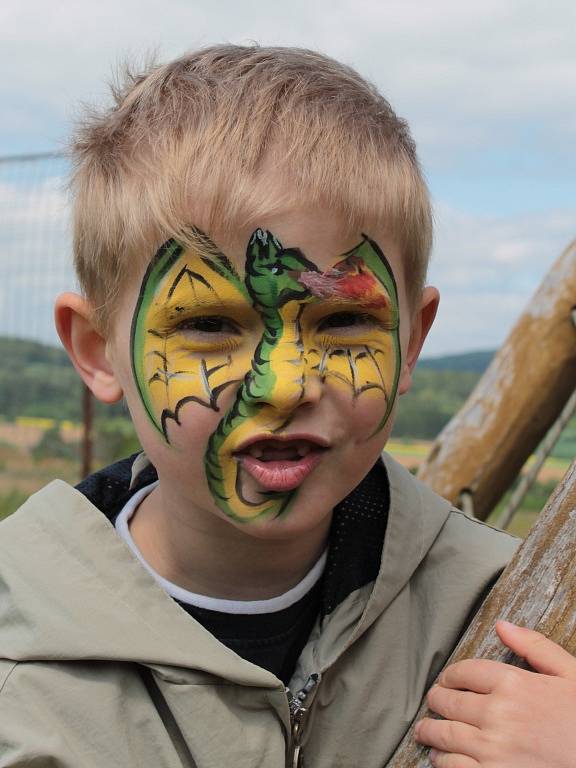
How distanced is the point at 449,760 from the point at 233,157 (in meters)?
1.22

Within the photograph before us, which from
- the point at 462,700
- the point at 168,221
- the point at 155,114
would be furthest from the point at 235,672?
the point at 155,114

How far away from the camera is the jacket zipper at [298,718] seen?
7.25 ft

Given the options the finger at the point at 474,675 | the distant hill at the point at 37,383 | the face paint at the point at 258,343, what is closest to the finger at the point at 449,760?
the finger at the point at 474,675

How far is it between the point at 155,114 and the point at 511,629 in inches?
52.1

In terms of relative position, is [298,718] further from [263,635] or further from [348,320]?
[348,320]

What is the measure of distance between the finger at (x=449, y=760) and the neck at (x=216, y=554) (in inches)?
26.5

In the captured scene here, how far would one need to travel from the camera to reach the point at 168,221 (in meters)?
2.04

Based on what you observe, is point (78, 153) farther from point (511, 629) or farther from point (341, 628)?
point (511, 629)

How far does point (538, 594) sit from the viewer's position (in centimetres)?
179

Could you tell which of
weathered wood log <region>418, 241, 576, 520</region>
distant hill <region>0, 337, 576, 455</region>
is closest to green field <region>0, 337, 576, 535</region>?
distant hill <region>0, 337, 576, 455</region>

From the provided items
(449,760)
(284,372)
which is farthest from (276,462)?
(449,760)

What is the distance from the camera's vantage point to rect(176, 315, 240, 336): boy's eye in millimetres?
2010

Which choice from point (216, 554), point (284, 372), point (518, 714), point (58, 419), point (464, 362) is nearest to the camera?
point (518, 714)

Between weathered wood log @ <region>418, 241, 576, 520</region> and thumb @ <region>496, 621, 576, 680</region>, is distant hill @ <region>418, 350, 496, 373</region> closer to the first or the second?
weathered wood log @ <region>418, 241, 576, 520</region>
